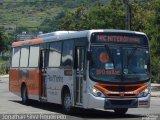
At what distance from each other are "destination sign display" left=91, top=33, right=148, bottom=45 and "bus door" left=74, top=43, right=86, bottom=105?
1.95 ft

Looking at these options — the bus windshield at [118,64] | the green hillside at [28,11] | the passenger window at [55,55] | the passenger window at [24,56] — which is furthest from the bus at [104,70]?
the green hillside at [28,11]

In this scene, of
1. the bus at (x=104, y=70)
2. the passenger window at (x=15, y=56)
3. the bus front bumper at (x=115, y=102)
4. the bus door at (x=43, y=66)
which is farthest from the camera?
the passenger window at (x=15, y=56)

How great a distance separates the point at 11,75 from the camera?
2739 centimetres

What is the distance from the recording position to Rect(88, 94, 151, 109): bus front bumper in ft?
57.2

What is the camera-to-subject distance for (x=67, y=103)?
19.3 meters

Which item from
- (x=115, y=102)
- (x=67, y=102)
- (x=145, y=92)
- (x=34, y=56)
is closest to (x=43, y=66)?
(x=34, y=56)

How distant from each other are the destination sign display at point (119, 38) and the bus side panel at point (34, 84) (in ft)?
16.6

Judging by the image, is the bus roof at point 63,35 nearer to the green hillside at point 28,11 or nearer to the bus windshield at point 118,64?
the bus windshield at point 118,64

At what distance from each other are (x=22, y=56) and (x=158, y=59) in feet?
70.0

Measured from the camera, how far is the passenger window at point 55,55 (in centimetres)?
2035

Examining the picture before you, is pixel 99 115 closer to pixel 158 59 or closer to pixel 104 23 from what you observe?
pixel 158 59

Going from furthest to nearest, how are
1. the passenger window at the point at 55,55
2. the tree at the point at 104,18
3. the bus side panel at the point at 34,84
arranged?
the tree at the point at 104,18, the bus side panel at the point at 34,84, the passenger window at the point at 55,55

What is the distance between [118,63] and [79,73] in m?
1.40

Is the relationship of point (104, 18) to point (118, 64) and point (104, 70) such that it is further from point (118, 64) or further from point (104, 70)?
point (104, 70)
